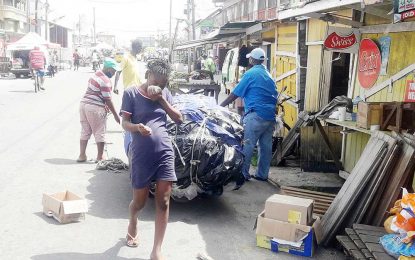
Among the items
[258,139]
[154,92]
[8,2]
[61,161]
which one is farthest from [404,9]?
[8,2]

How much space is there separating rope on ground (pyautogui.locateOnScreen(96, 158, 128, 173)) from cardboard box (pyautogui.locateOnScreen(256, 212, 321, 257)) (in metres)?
3.36

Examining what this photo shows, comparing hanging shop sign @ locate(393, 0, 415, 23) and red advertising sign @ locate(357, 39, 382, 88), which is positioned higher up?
hanging shop sign @ locate(393, 0, 415, 23)

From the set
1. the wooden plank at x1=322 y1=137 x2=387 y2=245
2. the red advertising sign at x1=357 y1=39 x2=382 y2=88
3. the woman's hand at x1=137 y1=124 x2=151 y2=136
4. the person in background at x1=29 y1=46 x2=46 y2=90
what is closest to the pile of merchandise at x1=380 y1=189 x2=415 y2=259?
the wooden plank at x1=322 y1=137 x2=387 y2=245

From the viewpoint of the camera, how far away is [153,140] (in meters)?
4.06

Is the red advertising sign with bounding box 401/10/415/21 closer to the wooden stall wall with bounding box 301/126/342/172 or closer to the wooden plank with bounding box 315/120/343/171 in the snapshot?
the wooden plank with bounding box 315/120/343/171

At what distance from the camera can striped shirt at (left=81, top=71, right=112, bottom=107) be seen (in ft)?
24.2

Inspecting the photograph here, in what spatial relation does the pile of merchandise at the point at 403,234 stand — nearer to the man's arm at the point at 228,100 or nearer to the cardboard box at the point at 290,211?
the cardboard box at the point at 290,211

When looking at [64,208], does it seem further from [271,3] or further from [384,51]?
[271,3]

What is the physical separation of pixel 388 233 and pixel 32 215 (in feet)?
12.6

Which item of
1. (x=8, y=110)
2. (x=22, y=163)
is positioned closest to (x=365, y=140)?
(x=22, y=163)

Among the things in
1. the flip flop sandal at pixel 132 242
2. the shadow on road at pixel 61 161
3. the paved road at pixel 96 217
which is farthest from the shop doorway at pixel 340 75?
the flip flop sandal at pixel 132 242

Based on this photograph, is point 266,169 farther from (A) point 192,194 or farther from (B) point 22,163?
(B) point 22,163

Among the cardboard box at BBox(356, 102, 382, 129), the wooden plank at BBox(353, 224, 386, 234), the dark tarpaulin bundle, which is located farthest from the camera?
the cardboard box at BBox(356, 102, 382, 129)

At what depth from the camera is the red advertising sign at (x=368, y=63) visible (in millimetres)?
6375
